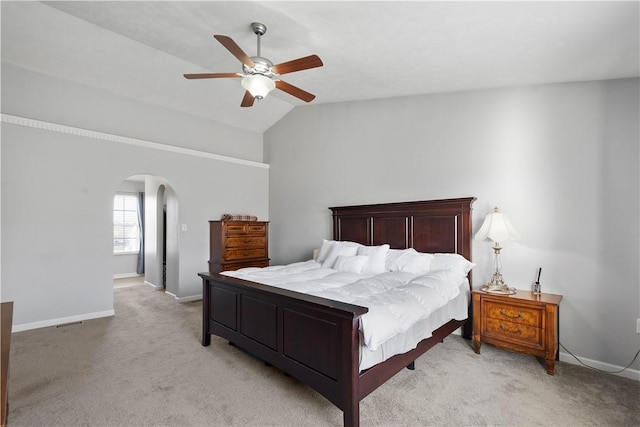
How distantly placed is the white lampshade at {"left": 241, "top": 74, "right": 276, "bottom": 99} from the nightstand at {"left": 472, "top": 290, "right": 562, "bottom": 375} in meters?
2.85

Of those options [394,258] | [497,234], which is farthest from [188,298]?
[497,234]

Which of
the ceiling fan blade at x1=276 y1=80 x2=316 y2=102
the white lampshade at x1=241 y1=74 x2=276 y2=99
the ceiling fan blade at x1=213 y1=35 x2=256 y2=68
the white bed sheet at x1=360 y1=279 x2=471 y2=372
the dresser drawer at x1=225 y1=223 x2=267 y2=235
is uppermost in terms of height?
the ceiling fan blade at x1=213 y1=35 x2=256 y2=68

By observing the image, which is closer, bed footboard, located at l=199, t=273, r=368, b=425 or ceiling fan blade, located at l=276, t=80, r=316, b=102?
bed footboard, located at l=199, t=273, r=368, b=425

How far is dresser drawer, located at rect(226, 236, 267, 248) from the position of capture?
529 centimetres

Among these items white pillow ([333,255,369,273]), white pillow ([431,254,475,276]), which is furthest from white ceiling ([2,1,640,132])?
white pillow ([333,255,369,273])

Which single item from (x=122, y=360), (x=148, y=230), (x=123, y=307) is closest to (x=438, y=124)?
(x=122, y=360)

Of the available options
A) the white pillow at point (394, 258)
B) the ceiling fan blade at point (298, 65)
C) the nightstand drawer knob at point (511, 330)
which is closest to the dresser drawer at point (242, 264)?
the white pillow at point (394, 258)

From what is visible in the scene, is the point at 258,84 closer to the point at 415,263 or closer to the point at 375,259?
the point at 375,259

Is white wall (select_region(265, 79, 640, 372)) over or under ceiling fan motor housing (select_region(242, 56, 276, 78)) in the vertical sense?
under

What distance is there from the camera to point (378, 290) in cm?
276

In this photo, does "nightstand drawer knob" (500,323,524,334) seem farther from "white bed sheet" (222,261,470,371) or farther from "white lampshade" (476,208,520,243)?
"white lampshade" (476,208,520,243)

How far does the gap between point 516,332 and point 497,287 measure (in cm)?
Answer: 46

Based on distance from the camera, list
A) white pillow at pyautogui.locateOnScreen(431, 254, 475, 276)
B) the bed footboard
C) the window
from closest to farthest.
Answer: the bed footboard → white pillow at pyautogui.locateOnScreen(431, 254, 475, 276) → the window

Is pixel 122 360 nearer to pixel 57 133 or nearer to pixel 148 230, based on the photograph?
pixel 57 133
